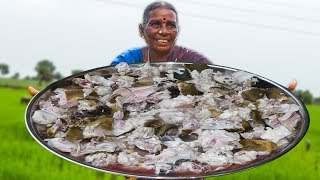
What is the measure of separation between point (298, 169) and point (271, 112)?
404 cm

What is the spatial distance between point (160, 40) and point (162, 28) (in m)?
0.05

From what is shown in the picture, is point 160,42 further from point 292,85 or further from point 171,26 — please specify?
point 292,85

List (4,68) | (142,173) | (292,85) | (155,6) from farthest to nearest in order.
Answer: (4,68)
(155,6)
(292,85)
(142,173)

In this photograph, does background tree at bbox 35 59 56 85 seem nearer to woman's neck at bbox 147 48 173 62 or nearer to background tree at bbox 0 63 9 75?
background tree at bbox 0 63 9 75

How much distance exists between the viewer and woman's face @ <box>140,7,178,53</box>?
2.17 m

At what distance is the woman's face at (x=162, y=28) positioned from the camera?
217 cm

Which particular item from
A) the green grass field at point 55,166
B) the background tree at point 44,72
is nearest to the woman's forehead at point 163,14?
the green grass field at point 55,166

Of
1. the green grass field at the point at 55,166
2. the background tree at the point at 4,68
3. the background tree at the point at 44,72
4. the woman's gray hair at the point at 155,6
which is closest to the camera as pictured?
the woman's gray hair at the point at 155,6

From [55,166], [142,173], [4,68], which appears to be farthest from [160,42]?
[4,68]

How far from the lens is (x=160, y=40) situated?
218 centimetres

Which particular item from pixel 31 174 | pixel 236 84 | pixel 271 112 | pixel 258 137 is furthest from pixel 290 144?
pixel 31 174

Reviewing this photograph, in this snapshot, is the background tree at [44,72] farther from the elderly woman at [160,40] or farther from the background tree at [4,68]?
the elderly woman at [160,40]

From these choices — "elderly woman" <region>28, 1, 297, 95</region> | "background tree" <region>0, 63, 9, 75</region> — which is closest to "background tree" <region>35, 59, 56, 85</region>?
"background tree" <region>0, 63, 9, 75</region>

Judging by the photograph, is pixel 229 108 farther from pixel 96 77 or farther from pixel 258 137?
pixel 96 77
